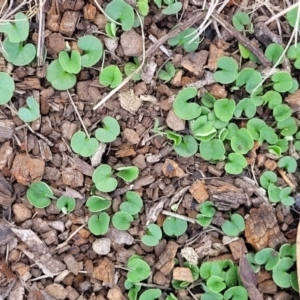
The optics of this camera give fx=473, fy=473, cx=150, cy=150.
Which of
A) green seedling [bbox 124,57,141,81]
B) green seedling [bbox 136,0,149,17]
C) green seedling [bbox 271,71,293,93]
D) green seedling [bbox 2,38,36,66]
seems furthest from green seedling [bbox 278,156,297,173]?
green seedling [bbox 2,38,36,66]

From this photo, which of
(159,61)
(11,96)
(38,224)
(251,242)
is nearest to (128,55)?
(159,61)

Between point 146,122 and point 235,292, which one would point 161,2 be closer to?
point 146,122

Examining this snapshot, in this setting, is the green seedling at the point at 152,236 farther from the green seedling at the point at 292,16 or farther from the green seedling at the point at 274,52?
the green seedling at the point at 292,16

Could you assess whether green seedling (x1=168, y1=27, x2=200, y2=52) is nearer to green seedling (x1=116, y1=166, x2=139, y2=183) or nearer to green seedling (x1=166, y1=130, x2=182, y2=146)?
green seedling (x1=166, y1=130, x2=182, y2=146)

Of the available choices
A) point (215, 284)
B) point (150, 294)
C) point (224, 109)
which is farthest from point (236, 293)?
point (224, 109)

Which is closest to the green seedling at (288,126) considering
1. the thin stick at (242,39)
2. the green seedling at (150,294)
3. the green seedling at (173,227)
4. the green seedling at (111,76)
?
the thin stick at (242,39)

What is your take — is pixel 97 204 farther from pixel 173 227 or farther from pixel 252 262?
pixel 252 262
